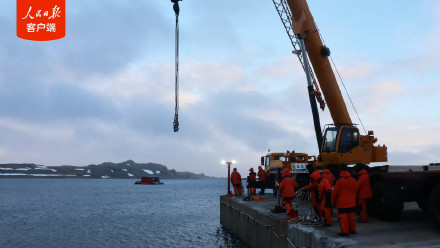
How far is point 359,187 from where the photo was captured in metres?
10.6

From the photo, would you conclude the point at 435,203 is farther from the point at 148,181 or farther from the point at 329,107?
the point at 148,181

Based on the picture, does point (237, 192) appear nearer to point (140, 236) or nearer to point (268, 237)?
point (140, 236)

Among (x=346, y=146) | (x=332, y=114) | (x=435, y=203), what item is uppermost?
(x=332, y=114)

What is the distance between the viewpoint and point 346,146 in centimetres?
1468

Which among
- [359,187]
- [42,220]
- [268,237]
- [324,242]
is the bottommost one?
[42,220]

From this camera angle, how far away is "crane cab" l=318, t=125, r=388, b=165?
48.0ft

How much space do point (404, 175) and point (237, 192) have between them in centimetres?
1366

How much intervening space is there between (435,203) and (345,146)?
236 inches

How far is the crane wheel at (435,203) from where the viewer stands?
28.7 feet

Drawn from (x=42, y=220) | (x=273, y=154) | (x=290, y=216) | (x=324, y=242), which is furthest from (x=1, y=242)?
(x=324, y=242)

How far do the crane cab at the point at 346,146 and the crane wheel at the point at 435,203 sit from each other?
568cm

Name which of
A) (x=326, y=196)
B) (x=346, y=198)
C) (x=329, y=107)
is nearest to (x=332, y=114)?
(x=329, y=107)

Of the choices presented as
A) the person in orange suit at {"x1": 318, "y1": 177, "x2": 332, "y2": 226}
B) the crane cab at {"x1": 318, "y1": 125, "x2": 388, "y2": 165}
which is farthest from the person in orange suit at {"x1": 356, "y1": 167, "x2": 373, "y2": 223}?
the crane cab at {"x1": 318, "y1": 125, "x2": 388, "y2": 165}

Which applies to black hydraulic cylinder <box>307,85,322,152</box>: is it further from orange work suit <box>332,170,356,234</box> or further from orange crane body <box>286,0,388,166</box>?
orange work suit <box>332,170,356,234</box>
